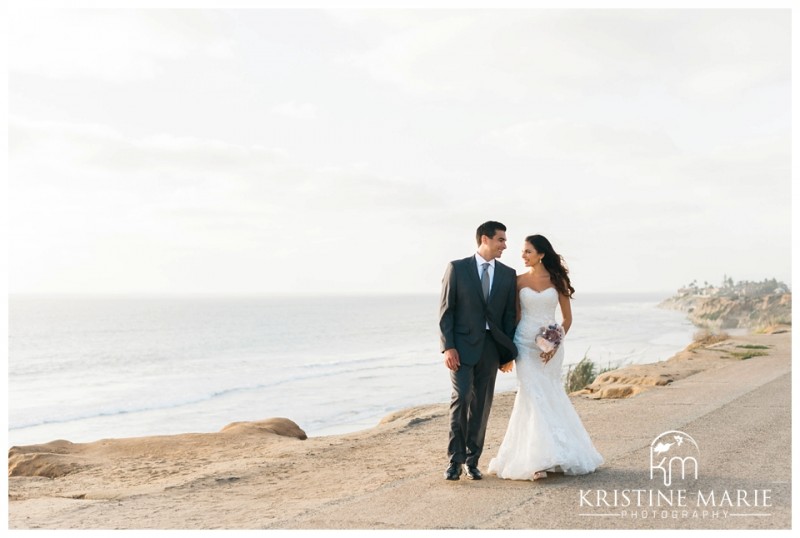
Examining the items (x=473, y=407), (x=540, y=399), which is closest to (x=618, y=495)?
(x=540, y=399)

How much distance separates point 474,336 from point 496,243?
2.74 ft

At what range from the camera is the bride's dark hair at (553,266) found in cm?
719

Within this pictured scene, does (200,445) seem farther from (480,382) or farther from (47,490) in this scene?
(480,382)

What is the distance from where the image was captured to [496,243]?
7.02 m

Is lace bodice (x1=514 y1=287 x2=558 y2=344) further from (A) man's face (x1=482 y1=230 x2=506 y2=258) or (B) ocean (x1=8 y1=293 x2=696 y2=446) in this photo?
(B) ocean (x1=8 y1=293 x2=696 y2=446)

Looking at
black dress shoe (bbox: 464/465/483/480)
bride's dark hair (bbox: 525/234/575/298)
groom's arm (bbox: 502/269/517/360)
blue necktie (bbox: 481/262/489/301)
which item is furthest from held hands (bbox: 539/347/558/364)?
black dress shoe (bbox: 464/465/483/480)

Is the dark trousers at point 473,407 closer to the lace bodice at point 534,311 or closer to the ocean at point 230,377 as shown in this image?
the lace bodice at point 534,311

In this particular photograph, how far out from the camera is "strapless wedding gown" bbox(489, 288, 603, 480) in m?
6.87

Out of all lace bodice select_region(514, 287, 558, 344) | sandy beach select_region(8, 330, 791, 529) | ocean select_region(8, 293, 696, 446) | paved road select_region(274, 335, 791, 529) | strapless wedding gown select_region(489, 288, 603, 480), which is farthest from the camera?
ocean select_region(8, 293, 696, 446)

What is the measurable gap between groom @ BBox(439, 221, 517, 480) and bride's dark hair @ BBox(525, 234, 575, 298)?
354mm

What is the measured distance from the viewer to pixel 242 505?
23.2 ft

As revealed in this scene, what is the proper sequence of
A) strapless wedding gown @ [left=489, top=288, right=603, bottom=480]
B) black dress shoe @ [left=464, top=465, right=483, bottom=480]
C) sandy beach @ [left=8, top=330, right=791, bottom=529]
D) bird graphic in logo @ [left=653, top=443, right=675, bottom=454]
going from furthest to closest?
bird graphic in logo @ [left=653, top=443, right=675, bottom=454]
black dress shoe @ [left=464, top=465, right=483, bottom=480]
strapless wedding gown @ [left=489, top=288, right=603, bottom=480]
sandy beach @ [left=8, top=330, right=791, bottom=529]

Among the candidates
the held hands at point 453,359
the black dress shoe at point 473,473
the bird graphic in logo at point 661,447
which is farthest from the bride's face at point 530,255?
the bird graphic in logo at point 661,447
